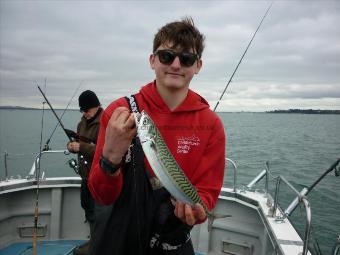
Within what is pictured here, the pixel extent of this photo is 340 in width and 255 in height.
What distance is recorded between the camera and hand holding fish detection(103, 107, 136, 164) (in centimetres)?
229

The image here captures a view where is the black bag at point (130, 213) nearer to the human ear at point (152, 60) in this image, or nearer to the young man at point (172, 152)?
the young man at point (172, 152)

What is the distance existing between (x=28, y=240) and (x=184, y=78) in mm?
5694

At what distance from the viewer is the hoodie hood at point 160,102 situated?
2.99m

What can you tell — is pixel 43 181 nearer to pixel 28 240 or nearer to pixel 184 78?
pixel 28 240

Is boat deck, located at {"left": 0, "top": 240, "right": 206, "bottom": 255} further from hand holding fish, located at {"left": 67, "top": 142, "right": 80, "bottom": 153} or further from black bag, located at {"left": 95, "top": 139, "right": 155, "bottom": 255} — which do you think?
black bag, located at {"left": 95, "top": 139, "right": 155, "bottom": 255}

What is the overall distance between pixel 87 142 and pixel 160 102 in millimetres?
3596

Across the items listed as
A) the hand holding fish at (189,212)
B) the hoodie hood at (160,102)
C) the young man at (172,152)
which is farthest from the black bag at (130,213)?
the hoodie hood at (160,102)

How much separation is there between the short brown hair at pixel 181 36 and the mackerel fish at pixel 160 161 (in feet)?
2.83

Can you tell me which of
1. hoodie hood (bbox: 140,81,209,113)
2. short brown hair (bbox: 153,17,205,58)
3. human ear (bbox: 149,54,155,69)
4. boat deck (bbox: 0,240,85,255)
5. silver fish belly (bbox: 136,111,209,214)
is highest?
short brown hair (bbox: 153,17,205,58)

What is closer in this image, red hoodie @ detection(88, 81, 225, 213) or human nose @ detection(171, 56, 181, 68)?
human nose @ detection(171, 56, 181, 68)

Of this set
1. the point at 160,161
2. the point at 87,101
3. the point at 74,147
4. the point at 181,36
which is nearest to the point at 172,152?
the point at 160,161

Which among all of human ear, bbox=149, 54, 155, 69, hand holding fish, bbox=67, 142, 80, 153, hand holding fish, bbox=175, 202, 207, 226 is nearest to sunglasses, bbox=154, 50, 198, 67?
human ear, bbox=149, 54, 155, 69

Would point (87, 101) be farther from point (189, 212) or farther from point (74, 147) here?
point (189, 212)

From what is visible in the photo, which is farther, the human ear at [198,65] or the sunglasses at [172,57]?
the human ear at [198,65]
